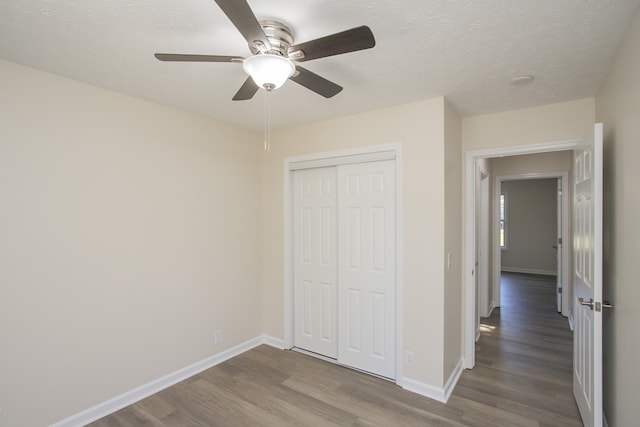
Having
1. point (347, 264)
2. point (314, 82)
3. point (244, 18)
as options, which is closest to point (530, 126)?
point (347, 264)

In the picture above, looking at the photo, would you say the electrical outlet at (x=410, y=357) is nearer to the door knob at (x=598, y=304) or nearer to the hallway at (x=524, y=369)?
the hallway at (x=524, y=369)

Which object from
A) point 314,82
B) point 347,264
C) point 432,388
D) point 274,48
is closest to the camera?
point 274,48

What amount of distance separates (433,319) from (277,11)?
2.43 m

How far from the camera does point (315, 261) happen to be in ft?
11.2

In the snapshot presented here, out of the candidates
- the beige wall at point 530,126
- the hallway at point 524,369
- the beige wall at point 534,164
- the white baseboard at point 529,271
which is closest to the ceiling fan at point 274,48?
the beige wall at point 530,126

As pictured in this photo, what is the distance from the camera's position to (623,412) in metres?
1.72

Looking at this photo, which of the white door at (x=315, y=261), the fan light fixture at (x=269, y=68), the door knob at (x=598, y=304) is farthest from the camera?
the white door at (x=315, y=261)

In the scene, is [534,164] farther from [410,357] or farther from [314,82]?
[314,82]

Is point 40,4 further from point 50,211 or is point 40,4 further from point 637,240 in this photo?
point 637,240

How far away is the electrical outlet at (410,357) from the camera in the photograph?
106 inches

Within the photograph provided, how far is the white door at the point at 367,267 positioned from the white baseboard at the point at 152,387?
3.20ft

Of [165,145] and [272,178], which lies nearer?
[165,145]

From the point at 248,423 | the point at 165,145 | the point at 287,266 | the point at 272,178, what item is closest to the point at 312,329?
the point at 287,266

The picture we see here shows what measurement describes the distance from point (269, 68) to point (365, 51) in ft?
2.37
